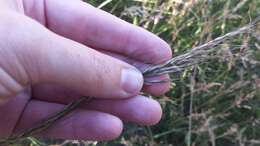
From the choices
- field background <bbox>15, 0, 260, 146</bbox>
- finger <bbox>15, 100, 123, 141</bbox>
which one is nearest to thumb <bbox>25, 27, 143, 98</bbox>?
finger <bbox>15, 100, 123, 141</bbox>

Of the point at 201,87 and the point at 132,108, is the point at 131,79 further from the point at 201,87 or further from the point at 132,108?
the point at 201,87

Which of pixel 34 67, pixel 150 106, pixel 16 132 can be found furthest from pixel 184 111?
pixel 34 67

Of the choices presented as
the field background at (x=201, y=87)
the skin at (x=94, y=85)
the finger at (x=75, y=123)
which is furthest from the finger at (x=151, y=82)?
the field background at (x=201, y=87)

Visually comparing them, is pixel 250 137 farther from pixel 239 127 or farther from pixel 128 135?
pixel 128 135

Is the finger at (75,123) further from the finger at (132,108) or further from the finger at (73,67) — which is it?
the finger at (73,67)

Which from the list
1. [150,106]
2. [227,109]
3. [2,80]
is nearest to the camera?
[2,80]
